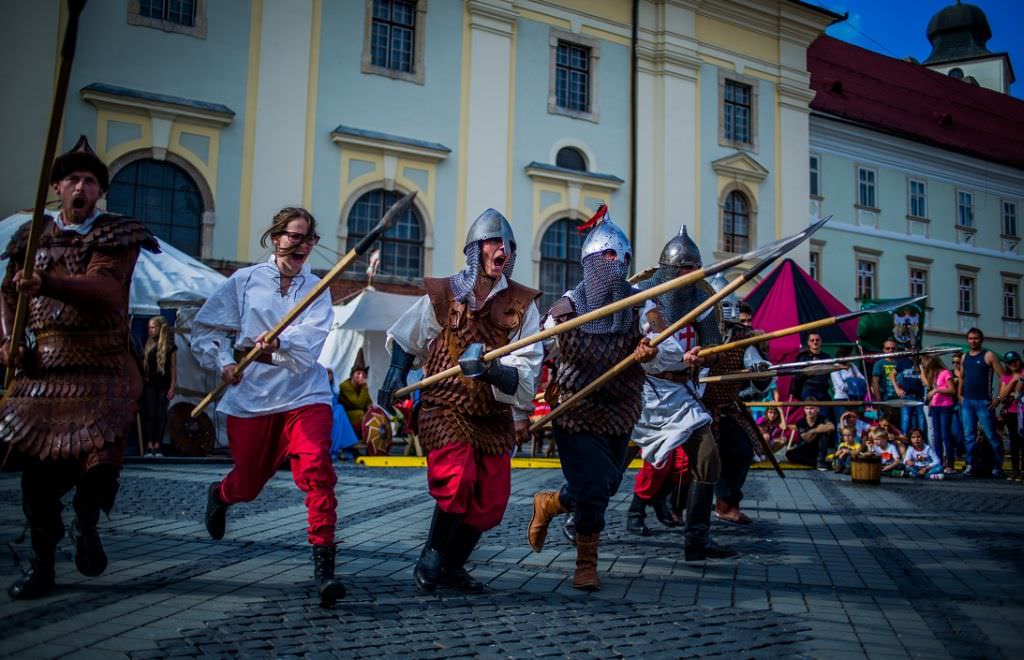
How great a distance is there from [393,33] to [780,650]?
19834 mm

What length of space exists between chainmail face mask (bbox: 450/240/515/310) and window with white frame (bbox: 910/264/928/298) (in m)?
32.2

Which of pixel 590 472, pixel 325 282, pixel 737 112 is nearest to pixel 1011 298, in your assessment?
pixel 737 112

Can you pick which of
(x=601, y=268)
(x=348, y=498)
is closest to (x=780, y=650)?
(x=601, y=268)

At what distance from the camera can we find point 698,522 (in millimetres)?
5441

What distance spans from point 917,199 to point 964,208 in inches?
120

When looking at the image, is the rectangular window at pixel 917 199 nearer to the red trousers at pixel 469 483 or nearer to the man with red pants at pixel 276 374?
the red trousers at pixel 469 483

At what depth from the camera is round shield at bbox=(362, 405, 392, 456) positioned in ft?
44.1

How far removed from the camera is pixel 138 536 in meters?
5.69

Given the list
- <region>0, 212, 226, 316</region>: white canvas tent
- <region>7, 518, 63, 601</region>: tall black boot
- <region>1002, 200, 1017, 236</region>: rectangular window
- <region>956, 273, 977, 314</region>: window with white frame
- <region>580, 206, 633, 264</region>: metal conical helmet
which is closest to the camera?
<region>7, 518, 63, 601</region>: tall black boot

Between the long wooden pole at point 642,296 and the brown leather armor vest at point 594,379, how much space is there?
2.26 ft

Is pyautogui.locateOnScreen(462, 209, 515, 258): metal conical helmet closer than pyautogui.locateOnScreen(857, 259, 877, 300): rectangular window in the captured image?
Yes

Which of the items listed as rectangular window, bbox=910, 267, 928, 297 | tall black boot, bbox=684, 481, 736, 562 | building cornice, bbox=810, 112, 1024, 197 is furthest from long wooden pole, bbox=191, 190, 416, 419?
rectangular window, bbox=910, 267, 928, 297

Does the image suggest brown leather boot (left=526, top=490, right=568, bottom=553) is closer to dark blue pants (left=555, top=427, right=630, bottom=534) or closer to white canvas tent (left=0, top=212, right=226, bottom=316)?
dark blue pants (left=555, top=427, right=630, bottom=534)

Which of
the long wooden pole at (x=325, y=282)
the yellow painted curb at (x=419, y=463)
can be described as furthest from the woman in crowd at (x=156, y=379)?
the long wooden pole at (x=325, y=282)
